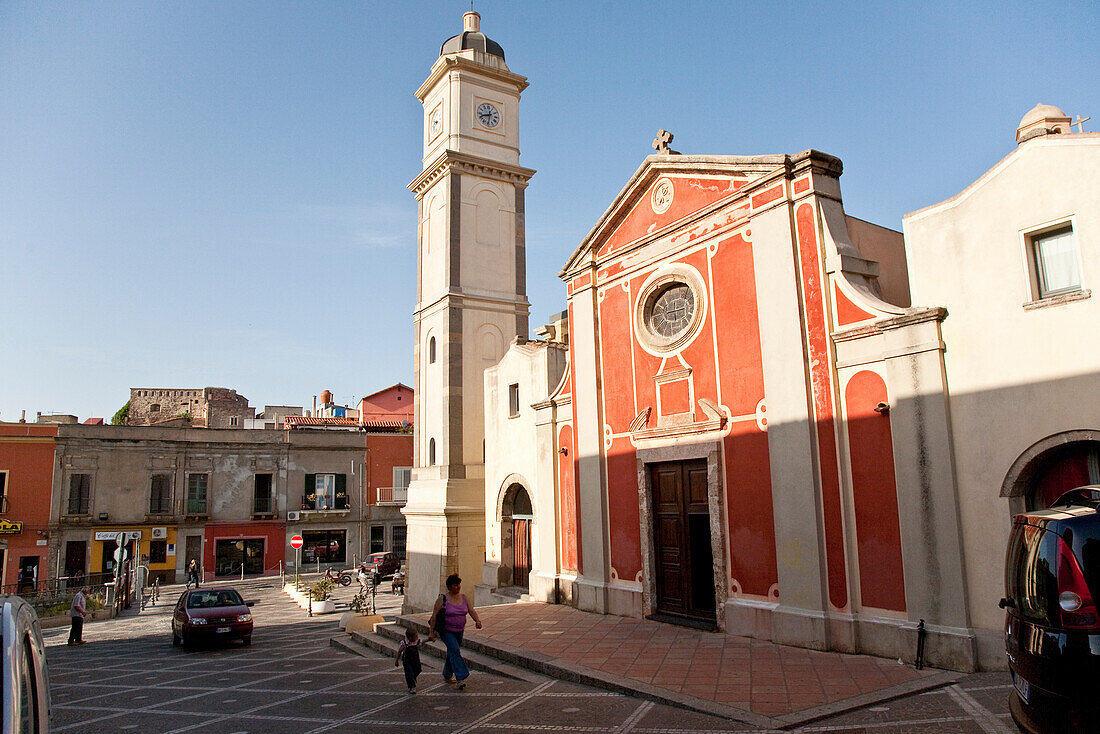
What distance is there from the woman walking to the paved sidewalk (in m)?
1.17

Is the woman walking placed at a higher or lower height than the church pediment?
lower

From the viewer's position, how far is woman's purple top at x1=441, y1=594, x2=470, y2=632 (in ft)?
28.0

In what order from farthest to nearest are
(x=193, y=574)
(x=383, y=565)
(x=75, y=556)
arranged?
(x=75, y=556) < (x=193, y=574) < (x=383, y=565)

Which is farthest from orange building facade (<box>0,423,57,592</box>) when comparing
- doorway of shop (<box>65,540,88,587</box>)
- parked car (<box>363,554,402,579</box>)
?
parked car (<box>363,554,402,579</box>)

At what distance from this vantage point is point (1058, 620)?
417 centimetres

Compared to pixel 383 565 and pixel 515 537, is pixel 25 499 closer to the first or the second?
pixel 383 565

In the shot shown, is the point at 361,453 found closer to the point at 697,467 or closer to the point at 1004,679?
the point at 697,467

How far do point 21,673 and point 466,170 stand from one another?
19691 millimetres

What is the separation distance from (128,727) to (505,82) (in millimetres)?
19622

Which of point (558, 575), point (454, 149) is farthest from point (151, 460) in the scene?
point (558, 575)

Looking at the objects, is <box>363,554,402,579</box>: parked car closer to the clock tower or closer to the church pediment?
the clock tower

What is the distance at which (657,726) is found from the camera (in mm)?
6887

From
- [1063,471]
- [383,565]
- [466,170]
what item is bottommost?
[383,565]

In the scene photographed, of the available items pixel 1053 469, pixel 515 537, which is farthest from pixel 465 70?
pixel 1053 469
